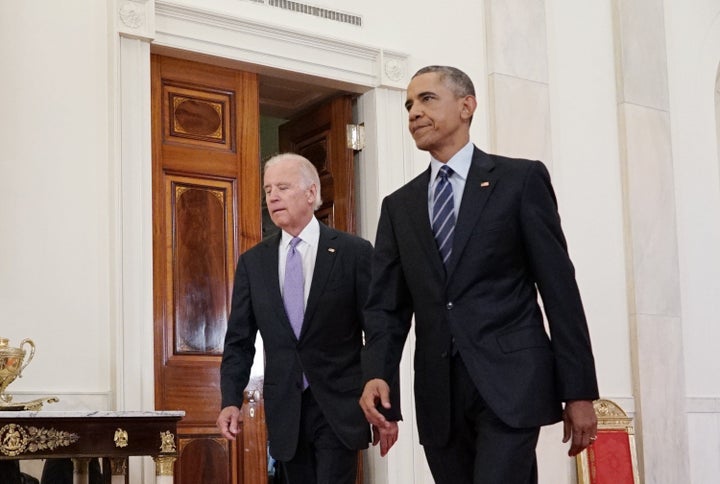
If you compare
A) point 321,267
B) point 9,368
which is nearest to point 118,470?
point 9,368

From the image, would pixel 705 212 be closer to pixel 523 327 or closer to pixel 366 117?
pixel 366 117

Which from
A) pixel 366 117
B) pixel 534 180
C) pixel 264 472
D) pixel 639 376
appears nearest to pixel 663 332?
pixel 639 376

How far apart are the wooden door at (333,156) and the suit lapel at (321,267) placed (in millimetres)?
2232

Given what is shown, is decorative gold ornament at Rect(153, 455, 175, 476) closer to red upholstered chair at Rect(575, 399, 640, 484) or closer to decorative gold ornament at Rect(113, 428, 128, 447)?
decorative gold ornament at Rect(113, 428, 128, 447)

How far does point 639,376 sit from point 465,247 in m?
4.74

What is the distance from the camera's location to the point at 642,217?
7668mm

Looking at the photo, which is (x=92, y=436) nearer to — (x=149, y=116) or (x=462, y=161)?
(x=149, y=116)

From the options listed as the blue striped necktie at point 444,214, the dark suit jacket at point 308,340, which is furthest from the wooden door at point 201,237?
the blue striped necktie at point 444,214

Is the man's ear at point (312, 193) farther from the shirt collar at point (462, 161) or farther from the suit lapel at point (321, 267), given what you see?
the shirt collar at point (462, 161)

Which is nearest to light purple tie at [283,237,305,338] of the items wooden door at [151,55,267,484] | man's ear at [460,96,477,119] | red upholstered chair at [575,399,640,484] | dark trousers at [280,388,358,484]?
dark trousers at [280,388,358,484]

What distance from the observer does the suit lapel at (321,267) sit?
13.2ft

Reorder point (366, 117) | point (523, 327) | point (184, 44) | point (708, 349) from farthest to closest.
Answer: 1. point (708, 349)
2. point (366, 117)
3. point (184, 44)
4. point (523, 327)

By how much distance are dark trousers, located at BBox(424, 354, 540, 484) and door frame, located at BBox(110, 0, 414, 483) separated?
2.43m

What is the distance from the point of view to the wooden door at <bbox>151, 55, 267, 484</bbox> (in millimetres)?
5598
